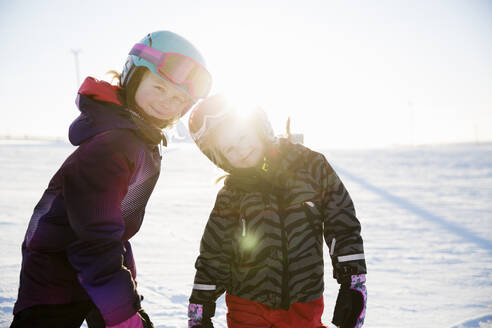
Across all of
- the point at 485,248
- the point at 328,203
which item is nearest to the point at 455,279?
the point at 485,248

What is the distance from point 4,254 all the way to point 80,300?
3550 mm

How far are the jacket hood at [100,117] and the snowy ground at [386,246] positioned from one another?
2.34 feet

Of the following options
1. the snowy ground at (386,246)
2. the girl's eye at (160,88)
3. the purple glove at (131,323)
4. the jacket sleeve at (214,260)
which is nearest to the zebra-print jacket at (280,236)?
the jacket sleeve at (214,260)

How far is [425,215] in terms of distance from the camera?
780cm

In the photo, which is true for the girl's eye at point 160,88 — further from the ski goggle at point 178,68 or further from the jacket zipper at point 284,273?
the jacket zipper at point 284,273

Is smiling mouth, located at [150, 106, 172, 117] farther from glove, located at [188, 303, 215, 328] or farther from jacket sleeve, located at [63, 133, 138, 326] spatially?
glove, located at [188, 303, 215, 328]

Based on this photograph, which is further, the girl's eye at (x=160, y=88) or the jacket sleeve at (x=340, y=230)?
the jacket sleeve at (x=340, y=230)

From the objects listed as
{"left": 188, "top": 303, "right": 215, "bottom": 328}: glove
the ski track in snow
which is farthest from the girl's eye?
the ski track in snow

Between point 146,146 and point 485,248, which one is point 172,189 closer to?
point 485,248

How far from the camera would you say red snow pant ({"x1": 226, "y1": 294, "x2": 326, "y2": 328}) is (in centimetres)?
193

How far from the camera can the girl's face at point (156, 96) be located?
1.75 meters

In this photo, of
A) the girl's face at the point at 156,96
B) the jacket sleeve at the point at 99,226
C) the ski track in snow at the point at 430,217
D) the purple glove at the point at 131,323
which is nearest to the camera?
the jacket sleeve at the point at 99,226

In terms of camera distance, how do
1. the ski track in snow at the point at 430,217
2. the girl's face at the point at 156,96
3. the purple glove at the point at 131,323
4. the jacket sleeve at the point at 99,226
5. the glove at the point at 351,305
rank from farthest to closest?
1. the ski track in snow at the point at 430,217
2. the glove at the point at 351,305
3. the girl's face at the point at 156,96
4. the purple glove at the point at 131,323
5. the jacket sleeve at the point at 99,226

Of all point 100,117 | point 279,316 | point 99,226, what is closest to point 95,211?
point 99,226
